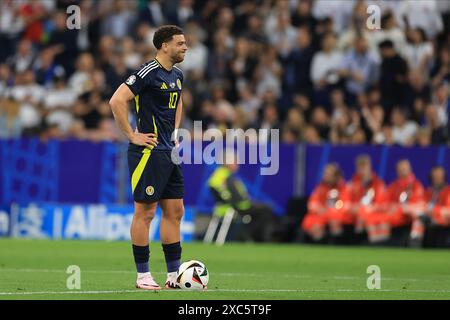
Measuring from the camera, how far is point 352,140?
23.8 meters

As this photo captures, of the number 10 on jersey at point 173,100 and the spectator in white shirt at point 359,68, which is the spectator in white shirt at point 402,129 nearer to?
the spectator in white shirt at point 359,68

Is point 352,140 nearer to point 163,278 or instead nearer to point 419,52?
point 419,52

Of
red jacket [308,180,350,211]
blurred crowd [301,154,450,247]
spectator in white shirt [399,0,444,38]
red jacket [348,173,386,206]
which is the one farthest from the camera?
spectator in white shirt [399,0,444,38]

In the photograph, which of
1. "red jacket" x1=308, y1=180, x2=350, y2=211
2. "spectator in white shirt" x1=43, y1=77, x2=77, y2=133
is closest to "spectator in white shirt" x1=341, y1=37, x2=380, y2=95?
"red jacket" x1=308, y1=180, x2=350, y2=211

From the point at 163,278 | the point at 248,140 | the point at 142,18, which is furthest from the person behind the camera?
the point at 142,18

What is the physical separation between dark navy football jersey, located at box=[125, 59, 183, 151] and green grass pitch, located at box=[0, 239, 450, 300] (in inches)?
62.9

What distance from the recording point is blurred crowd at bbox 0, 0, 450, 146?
24.0 metres

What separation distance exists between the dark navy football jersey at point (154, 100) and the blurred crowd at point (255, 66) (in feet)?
38.9

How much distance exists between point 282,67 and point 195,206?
3819 millimetres

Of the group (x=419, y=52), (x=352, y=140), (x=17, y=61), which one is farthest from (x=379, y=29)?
(x=17, y=61)

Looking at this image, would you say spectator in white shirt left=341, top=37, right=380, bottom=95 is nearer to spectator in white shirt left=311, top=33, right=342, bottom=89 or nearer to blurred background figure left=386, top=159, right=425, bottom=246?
spectator in white shirt left=311, top=33, right=342, bottom=89

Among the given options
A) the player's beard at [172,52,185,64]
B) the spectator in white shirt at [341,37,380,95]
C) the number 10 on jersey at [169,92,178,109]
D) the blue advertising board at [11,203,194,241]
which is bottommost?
the blue advertising board at [11,203,194,241]

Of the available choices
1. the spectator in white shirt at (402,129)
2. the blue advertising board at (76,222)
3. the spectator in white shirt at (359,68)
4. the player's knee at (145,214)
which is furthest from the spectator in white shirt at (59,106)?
the player's knee at (145,214)

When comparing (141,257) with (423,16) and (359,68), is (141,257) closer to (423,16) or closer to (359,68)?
(359,68)
